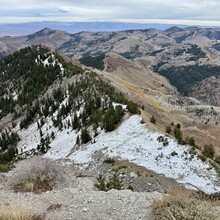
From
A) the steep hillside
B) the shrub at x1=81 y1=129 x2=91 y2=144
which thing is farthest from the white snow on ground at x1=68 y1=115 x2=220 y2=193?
the steep hillside

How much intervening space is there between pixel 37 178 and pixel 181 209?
27.4 feet

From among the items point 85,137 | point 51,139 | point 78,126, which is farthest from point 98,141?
point 51,139

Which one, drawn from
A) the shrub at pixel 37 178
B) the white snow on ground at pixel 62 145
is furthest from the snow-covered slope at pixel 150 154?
the shrub at pixel 37 178

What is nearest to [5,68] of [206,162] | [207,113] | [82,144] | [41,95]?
[41,95]

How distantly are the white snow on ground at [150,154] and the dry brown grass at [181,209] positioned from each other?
1215 centimetres

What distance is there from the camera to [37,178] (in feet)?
54.9

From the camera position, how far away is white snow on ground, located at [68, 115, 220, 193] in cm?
2508

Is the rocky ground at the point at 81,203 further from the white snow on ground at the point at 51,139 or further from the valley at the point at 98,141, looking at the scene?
the white snow on ground at the point at 51,139

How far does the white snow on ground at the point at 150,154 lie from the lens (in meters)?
25.1

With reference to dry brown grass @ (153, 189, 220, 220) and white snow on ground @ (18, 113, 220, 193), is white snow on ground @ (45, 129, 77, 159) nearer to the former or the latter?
white snow on ground @ (18, 113, 220, 193)

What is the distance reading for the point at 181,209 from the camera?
1087 centimetres

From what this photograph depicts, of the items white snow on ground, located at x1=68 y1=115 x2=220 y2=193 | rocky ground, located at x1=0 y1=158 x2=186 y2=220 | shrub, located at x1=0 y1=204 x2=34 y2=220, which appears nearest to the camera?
shrub, located at x1=0 y1=204 x2=34 y2=220

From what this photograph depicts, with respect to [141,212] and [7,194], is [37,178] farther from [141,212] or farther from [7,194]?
[141,212]

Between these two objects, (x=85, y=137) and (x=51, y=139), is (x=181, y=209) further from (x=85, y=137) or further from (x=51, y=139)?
(x=51, y=139)
